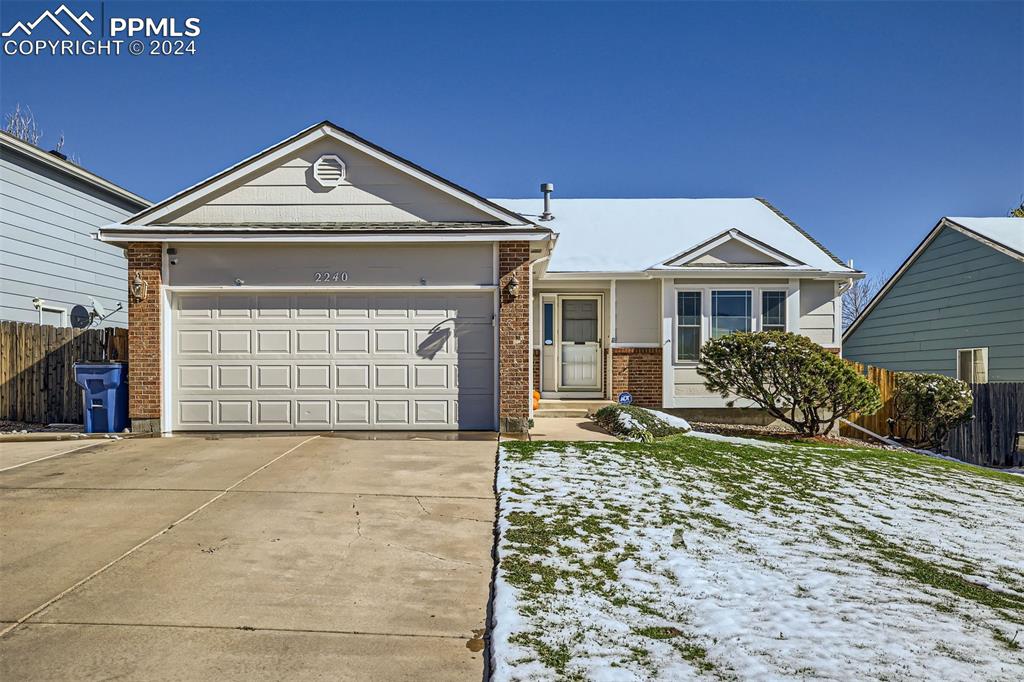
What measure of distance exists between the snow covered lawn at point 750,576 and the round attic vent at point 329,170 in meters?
5.23

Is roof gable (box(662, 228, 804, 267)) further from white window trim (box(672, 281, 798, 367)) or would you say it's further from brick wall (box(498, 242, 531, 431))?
brick wall (box(498, 242, 531, 431))

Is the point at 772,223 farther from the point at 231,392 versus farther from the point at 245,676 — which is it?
the point at 245,676

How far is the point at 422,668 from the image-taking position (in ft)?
9.67

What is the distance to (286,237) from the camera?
29.7 ft

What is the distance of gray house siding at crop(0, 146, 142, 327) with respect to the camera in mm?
11570

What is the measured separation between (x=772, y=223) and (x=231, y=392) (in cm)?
1199

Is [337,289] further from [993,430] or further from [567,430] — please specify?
[993,430]

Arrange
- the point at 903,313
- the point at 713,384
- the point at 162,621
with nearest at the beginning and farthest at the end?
the point at 162,621 < the point at 713,384 < the point at 903,313

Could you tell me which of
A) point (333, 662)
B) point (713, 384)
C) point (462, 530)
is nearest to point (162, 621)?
point (333, 662)

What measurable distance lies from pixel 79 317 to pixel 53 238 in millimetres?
1676

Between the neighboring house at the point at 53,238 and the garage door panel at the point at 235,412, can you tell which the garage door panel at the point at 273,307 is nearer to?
the garage door panel at the point at 235,412

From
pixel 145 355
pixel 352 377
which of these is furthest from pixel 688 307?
pixel 145 355

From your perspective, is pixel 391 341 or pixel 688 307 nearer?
pixel 391 341

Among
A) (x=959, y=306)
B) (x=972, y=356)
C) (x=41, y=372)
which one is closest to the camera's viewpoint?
(x=41, y=372)
